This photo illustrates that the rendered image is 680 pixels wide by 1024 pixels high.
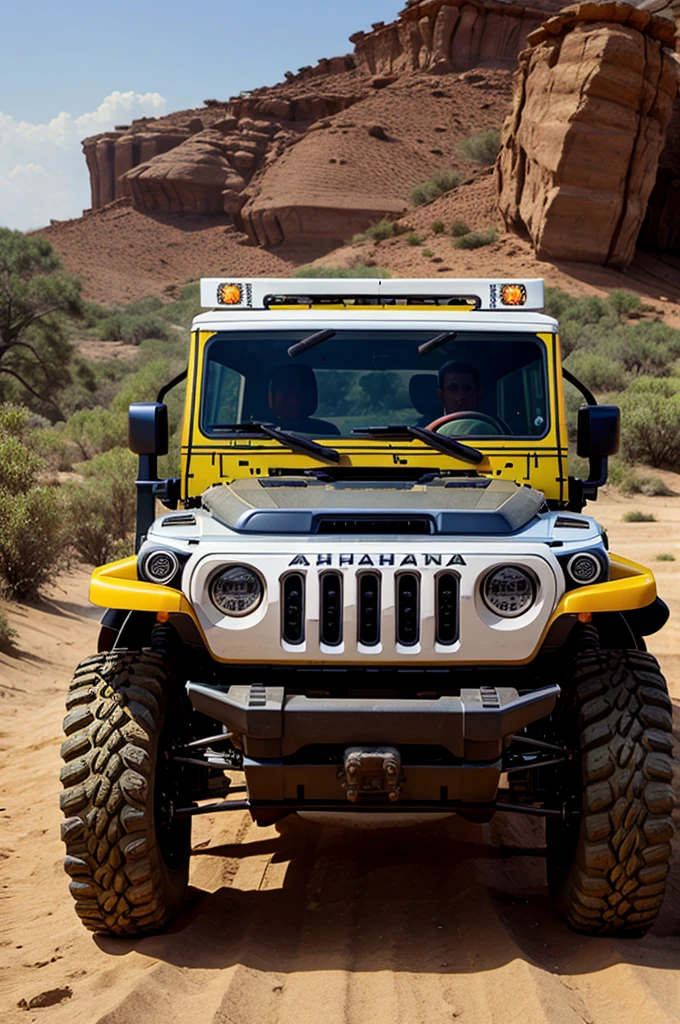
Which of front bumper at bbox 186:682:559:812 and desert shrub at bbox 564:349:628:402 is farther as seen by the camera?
desert shrub at bbox 564:349:628:402

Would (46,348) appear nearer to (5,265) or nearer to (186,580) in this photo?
(5,265)

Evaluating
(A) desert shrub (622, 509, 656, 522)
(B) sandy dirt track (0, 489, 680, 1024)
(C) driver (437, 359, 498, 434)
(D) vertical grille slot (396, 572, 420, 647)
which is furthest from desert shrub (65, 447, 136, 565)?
(D) vertical grille slot (396, 572, 420, 647)

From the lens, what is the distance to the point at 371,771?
3.37 meters

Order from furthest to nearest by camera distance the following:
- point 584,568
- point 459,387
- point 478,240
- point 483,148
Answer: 1. point 483,148
2. point 478,240
3. point 459,387
4. point 584,568

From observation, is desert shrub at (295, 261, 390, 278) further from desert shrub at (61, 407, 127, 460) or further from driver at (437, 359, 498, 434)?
driver at (437, 359, 498, 434)

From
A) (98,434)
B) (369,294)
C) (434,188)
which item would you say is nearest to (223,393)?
(369,294)

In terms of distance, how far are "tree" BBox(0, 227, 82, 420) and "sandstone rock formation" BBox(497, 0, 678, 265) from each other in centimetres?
1729

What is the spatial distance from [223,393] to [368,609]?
1.91m

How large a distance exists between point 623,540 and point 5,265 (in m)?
21.6

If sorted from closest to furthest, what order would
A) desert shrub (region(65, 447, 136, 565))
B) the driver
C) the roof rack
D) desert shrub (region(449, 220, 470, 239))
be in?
1. the driver
2. the roof rack
3. desert shrub (region(65, 447, 136, 565))
4. desert shrub (region(449, 220, 470, 239))

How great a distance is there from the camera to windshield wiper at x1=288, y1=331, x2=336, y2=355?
498 cm

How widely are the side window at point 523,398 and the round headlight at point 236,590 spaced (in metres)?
1.90

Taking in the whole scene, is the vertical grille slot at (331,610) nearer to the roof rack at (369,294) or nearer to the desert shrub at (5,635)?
the roof rack at (369,294)

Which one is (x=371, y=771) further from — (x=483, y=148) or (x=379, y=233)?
(x=483, y=148)
